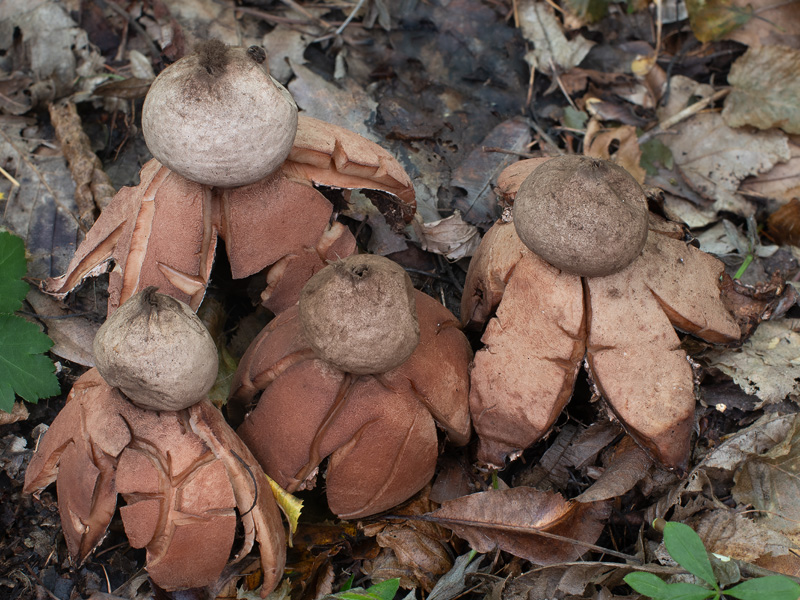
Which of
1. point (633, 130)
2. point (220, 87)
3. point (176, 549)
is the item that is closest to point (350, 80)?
point (633, 130)

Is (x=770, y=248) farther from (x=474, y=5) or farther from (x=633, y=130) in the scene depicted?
(x=474, y=5)

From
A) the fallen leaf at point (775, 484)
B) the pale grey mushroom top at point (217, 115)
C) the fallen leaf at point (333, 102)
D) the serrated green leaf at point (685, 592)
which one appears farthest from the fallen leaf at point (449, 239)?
the serrated green leaf at point (685, 592)

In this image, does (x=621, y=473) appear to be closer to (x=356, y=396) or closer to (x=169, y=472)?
(x=356, y=396)

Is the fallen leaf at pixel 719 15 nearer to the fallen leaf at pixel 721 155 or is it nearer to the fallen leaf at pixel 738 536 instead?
the fallen leaf at pixel 721 155

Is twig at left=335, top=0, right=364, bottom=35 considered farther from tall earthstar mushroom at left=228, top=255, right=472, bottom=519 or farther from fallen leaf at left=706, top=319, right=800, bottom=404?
fallen leaf at left=706, top=319, right=800, bottom=404

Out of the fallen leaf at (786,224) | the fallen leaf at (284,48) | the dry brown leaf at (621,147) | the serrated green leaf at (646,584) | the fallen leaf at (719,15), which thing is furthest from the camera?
the fallen leaf at (719,15)

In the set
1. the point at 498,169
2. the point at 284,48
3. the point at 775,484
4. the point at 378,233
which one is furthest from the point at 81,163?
the point at 775,484

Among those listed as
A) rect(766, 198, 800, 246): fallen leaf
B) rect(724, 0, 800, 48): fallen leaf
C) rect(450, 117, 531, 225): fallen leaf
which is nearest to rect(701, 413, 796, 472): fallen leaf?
rect(766, 198, 800, 246): fallen leaf

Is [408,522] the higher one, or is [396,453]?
[396,453]
